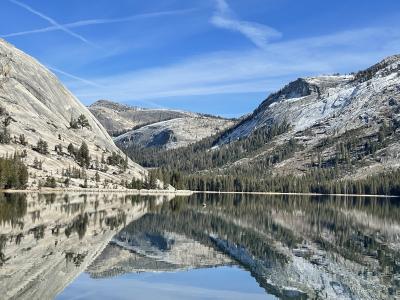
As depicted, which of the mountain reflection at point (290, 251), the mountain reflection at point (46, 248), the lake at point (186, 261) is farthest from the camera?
the mountain reflection at point (290, 251)

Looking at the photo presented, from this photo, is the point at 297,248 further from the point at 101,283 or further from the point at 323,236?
the point at 101,283

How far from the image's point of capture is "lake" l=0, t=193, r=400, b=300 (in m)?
37.0

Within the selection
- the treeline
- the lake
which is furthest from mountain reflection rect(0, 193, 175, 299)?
the treeline

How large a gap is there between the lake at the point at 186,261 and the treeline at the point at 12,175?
71.1m

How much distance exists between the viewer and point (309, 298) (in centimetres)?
3641

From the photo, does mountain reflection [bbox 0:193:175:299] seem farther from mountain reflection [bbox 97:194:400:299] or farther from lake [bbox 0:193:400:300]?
mountain reflection [bbox 97:194:400:299]

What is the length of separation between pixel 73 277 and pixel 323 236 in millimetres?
44433

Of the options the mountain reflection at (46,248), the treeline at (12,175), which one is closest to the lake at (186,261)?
the mountain reflection at (46,248)

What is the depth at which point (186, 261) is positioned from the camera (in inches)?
2015

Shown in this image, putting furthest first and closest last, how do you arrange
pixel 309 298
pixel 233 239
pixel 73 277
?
pixel 233 239 < pixel 73 277 < pixel 309 298

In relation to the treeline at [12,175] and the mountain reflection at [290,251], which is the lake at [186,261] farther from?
the treeline at [12,175]

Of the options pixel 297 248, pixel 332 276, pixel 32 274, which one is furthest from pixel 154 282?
pixel 297 248

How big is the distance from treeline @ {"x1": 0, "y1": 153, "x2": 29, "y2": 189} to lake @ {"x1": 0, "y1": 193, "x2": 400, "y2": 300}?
71069 mm

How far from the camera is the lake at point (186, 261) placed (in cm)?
3700
